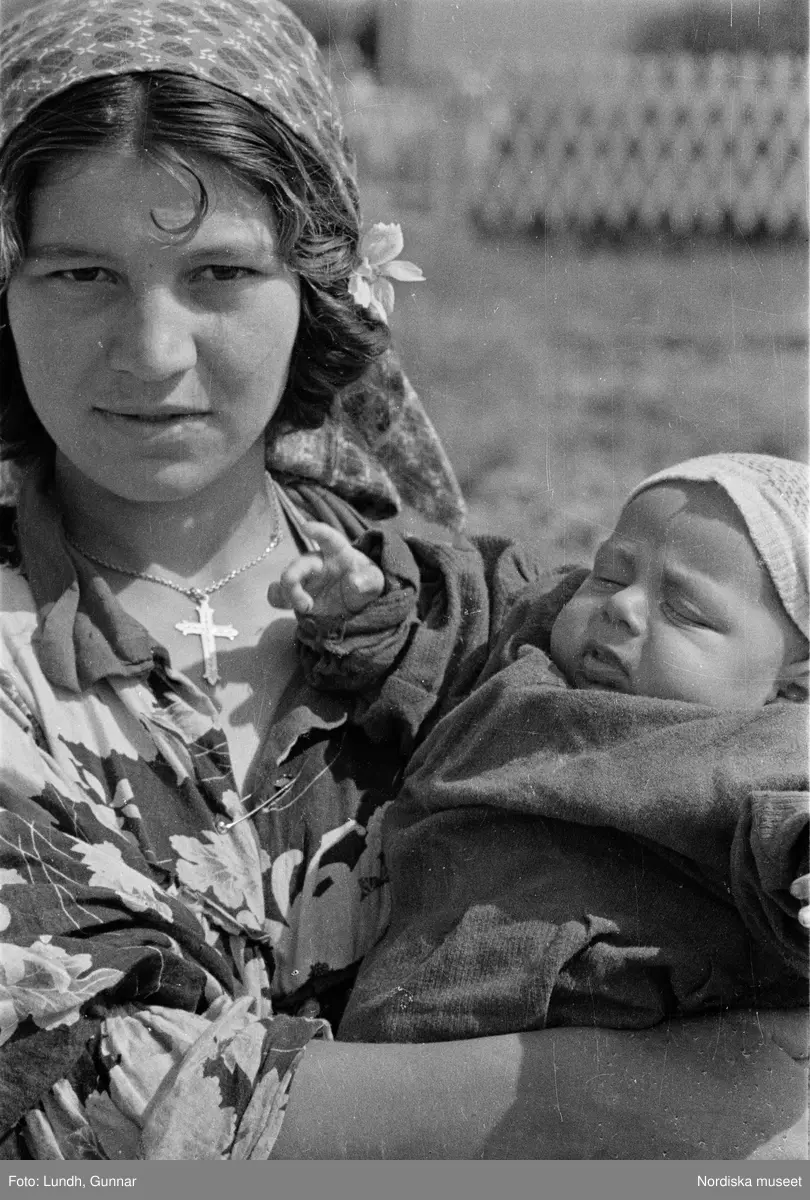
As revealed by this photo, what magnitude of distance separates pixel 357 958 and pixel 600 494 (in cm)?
379

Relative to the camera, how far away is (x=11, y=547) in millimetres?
2455

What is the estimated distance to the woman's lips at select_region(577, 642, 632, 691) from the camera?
2.23m

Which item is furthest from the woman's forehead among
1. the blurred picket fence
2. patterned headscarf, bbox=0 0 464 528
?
the blurred picket fence

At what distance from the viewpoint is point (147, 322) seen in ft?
7.30

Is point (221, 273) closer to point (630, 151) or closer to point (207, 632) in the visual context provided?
point (207, 632)

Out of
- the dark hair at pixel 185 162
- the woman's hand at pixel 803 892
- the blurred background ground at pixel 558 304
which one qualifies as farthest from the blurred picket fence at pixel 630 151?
the woman's hand at pixel 803 892

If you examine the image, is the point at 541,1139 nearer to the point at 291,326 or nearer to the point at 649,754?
the point at 649,754

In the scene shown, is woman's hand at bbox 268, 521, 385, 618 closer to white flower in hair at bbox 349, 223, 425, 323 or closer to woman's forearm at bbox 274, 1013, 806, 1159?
white flower in hair at bbox 349, 223, 425, 323

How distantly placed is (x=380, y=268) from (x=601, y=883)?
1203 mm

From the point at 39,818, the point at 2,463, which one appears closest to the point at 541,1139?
the point at 39,818

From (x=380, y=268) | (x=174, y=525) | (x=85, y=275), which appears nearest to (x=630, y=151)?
(x=380, y=268)

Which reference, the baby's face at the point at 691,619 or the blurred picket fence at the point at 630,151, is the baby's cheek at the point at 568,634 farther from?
the blurred picket fence at the point at 630,151

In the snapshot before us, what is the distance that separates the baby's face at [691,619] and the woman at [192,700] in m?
0.44

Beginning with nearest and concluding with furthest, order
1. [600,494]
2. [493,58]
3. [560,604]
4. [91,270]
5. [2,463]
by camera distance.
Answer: [91,270] < [560,604] < [2,463] < [600,494] < [493,58]
